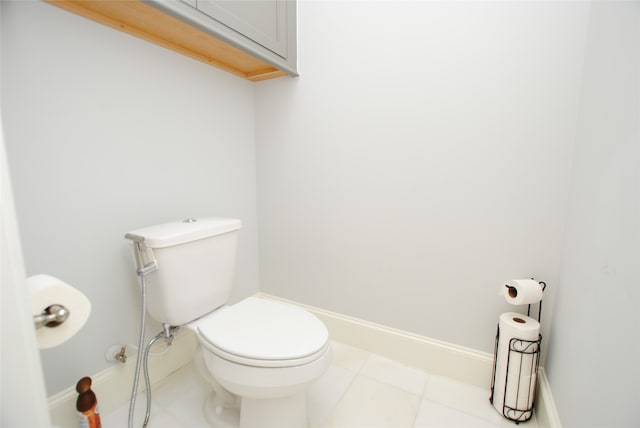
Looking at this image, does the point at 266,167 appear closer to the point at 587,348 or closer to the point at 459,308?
the point at 459,308

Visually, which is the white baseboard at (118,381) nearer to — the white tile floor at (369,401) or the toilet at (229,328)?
the white tile floor at (369,401)

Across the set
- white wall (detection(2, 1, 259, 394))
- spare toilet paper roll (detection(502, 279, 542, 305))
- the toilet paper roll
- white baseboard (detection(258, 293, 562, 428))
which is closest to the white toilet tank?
white wall (detection(2, 1, 259, 394))

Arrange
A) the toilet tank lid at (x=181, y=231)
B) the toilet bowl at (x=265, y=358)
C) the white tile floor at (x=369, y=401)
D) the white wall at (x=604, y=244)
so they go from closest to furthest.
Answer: the white wall at (x=604, y=244) < the toilet bowl at (x=265, y=358) < the toilet tank lid at (x=181, y=231) < the white tile floor at (x=369, y=401)

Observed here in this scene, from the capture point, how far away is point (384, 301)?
1429 millimetres

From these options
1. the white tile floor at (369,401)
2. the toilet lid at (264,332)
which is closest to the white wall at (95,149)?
the white tile floor at (369,401)

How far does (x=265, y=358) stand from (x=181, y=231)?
0.51 meters

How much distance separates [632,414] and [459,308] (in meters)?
0.71

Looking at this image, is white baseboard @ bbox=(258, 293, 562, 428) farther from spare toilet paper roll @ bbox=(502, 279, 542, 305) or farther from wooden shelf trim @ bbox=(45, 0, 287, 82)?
wooden shelf trim @ bbox=(45, 0, 287, 82)

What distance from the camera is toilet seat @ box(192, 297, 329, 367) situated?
0.85m

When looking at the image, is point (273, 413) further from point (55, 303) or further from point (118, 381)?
point (55, 303)

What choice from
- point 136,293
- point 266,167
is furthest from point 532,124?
point 136,293

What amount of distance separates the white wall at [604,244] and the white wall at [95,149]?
1.44m

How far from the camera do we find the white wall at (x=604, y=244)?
2.02 feet

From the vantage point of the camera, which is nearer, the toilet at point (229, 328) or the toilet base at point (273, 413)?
the toilet at point (229, 328)
